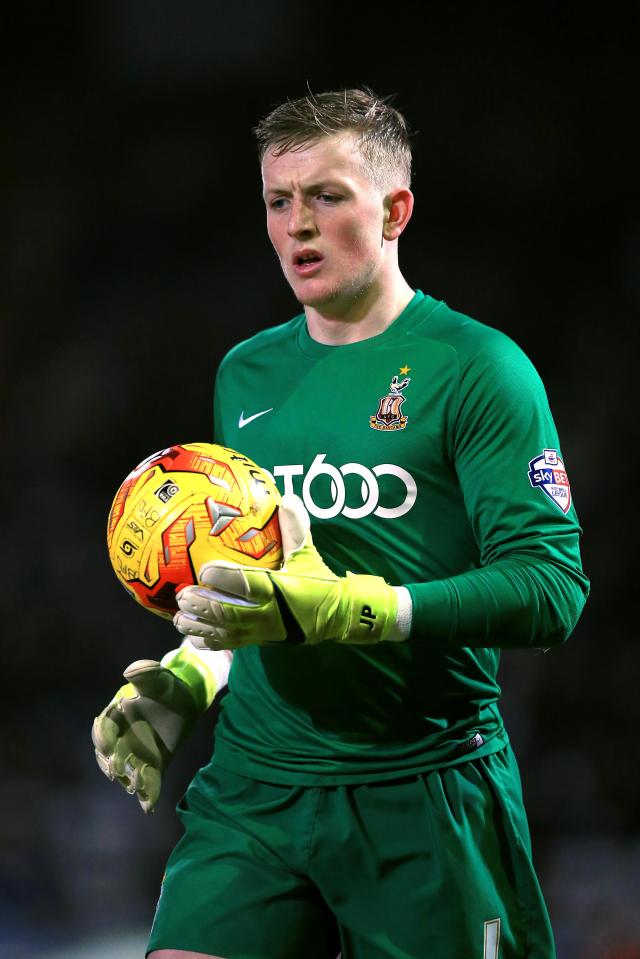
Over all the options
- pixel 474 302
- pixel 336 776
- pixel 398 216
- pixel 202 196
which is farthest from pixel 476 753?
pixel 202 196

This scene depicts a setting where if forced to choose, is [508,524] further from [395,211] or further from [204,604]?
[395,211]

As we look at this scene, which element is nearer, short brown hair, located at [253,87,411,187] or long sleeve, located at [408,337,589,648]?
long sleeve, located at [408,337,589,648]

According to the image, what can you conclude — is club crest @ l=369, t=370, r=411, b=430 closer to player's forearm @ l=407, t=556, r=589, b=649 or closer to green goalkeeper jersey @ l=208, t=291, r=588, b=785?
green goalkeeper jersey @ l=208, t=291, r=588, b=785

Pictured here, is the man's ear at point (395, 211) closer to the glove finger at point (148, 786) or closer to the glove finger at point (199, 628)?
the glove finger at point (199, 628)

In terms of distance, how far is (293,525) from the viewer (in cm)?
160

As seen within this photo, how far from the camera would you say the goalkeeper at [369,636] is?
168cm

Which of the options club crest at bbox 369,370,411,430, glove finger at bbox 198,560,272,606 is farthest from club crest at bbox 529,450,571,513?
glove finger at bbox 198,560,272,606

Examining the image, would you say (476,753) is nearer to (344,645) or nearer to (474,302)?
(344,645)

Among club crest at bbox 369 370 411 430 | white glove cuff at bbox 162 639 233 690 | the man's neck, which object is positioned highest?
the man's neck

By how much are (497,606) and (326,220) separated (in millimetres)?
708

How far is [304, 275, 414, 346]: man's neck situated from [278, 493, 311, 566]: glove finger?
0.46 m

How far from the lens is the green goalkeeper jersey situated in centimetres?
172

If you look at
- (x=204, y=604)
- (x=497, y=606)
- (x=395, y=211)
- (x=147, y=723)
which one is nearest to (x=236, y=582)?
(x=204, y=604)

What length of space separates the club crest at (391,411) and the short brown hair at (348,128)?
367 mm
